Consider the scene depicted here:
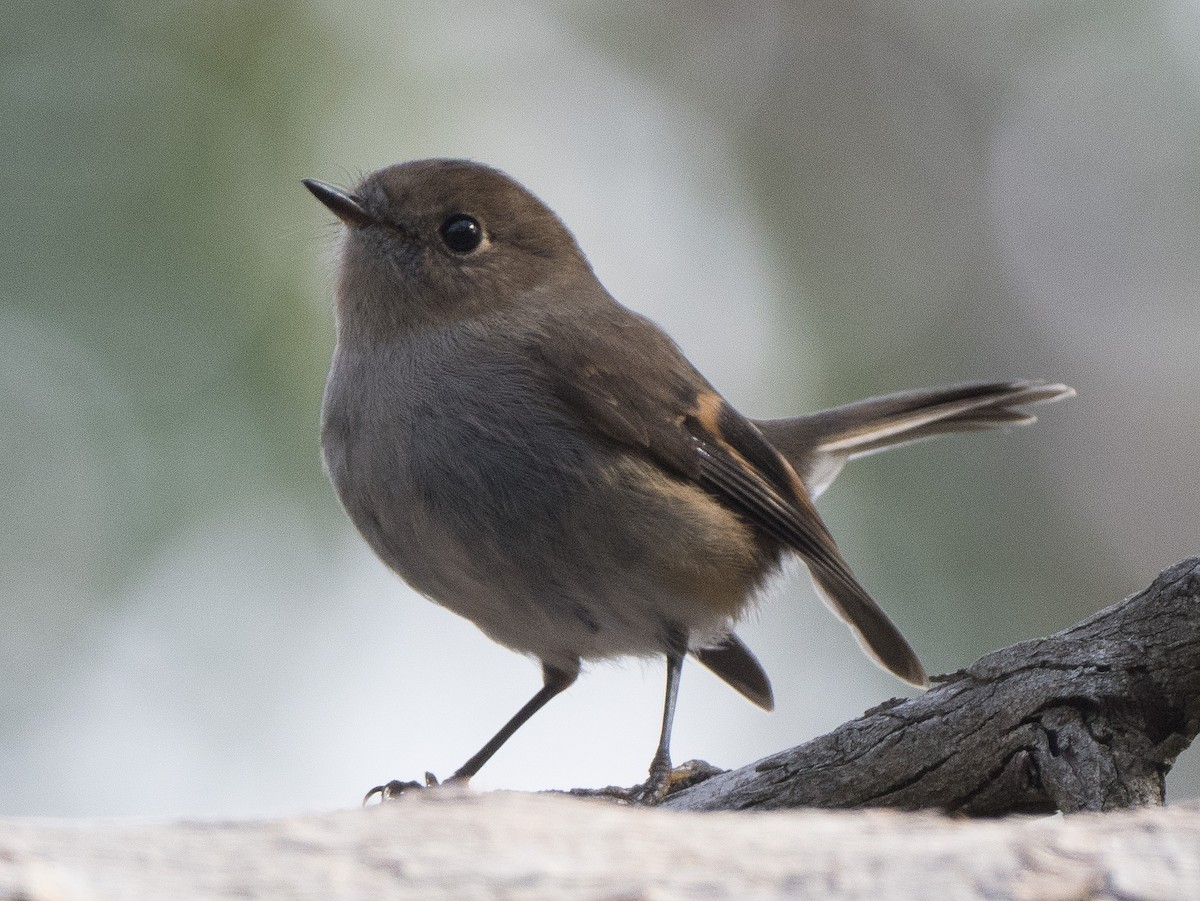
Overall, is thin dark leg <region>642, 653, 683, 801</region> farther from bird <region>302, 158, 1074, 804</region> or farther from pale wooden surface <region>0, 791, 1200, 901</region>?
pale wooden surface <region>0, 791, 1200, 901</region>

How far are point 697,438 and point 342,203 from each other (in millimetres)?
1377

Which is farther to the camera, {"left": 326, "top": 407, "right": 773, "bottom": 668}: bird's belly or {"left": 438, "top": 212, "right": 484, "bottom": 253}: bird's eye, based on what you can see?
{"left": 438, "top": 212, "right": 484, "bottom": 253}: bird's eye

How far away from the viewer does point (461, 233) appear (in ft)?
14.7

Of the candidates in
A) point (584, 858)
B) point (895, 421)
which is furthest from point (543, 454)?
point (584, 858)

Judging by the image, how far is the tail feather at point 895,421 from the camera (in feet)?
16.1

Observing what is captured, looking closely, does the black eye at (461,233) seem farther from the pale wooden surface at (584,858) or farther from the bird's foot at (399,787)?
the pale wooden surface at (584,858)

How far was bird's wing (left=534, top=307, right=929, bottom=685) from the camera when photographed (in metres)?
4.04

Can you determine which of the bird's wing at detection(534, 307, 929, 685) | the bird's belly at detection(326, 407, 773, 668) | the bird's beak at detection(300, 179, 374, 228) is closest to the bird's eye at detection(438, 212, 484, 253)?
the bird's beak at detection(300, 179, 374, 228)

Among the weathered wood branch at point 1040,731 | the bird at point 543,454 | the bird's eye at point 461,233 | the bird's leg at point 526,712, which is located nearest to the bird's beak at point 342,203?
the bird at point 543,454

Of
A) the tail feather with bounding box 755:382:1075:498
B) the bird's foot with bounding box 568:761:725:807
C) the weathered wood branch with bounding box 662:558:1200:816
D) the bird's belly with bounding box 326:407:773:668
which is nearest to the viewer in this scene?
the weathered wood branch with bounding box 662:558:1200:816

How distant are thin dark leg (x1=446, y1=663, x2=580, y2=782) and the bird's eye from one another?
1405 mm

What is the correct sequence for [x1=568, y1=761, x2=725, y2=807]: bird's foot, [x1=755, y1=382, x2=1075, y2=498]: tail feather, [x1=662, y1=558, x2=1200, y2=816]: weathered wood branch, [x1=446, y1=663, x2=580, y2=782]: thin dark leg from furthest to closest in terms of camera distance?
[x1=755, y1=382, x2=1075, y2=498]: tail feather, [x1=446, y1=663, x2=580, y2=782]: thin dark leg, [x1=568, y1=761, x2=725, y2=807]: bird's foot, [x1=662, y1=558, x2=1200, y2=816]: weathered wood branch

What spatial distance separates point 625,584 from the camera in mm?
3746

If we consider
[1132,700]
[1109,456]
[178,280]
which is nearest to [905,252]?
[1109,456]
